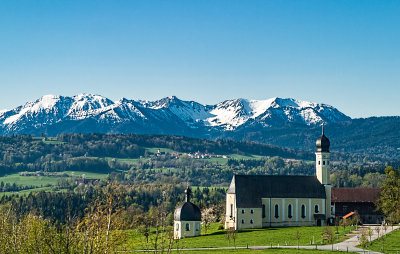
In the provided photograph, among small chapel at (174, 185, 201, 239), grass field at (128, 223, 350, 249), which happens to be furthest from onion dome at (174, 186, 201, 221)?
grass field at (128, 223, 350, 249)

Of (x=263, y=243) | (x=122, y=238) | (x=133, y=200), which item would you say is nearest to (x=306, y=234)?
(x=263, y=243)

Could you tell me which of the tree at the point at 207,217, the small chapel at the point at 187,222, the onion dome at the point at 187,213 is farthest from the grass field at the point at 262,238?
the tree at the point at 207,217

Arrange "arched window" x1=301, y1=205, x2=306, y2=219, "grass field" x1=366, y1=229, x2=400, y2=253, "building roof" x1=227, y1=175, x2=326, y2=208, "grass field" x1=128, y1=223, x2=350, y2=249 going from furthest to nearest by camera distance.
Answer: "arched window" x1=301, y1=205, x2=306, y2=219 → "building roof" x1=227, y1=175, x2=326, y2=208 → "grass field" x1=128, y1=223, x2=350, y2=249 → "grass field" x1=366, y1=229, x2=400, y2=253

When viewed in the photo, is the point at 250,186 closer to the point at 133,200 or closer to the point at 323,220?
the point at 323,220

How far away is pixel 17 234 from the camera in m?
34.4

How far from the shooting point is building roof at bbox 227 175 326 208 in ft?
343

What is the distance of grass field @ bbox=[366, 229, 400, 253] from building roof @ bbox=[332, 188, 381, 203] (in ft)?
94.3

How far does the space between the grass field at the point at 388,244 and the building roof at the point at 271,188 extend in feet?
80.1

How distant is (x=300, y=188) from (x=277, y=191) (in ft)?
13.6

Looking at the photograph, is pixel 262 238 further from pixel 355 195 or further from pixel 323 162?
pixel 355 195

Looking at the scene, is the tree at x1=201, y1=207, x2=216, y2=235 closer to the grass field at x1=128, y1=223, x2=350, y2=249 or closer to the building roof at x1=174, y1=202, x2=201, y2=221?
the building roof at x1=174, y1=202, x2=201, y2=221

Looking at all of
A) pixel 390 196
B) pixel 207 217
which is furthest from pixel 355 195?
pixel 207 217

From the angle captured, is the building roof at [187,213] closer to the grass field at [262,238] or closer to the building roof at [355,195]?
the grass field at [262,238]

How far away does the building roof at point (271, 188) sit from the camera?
105 metres
